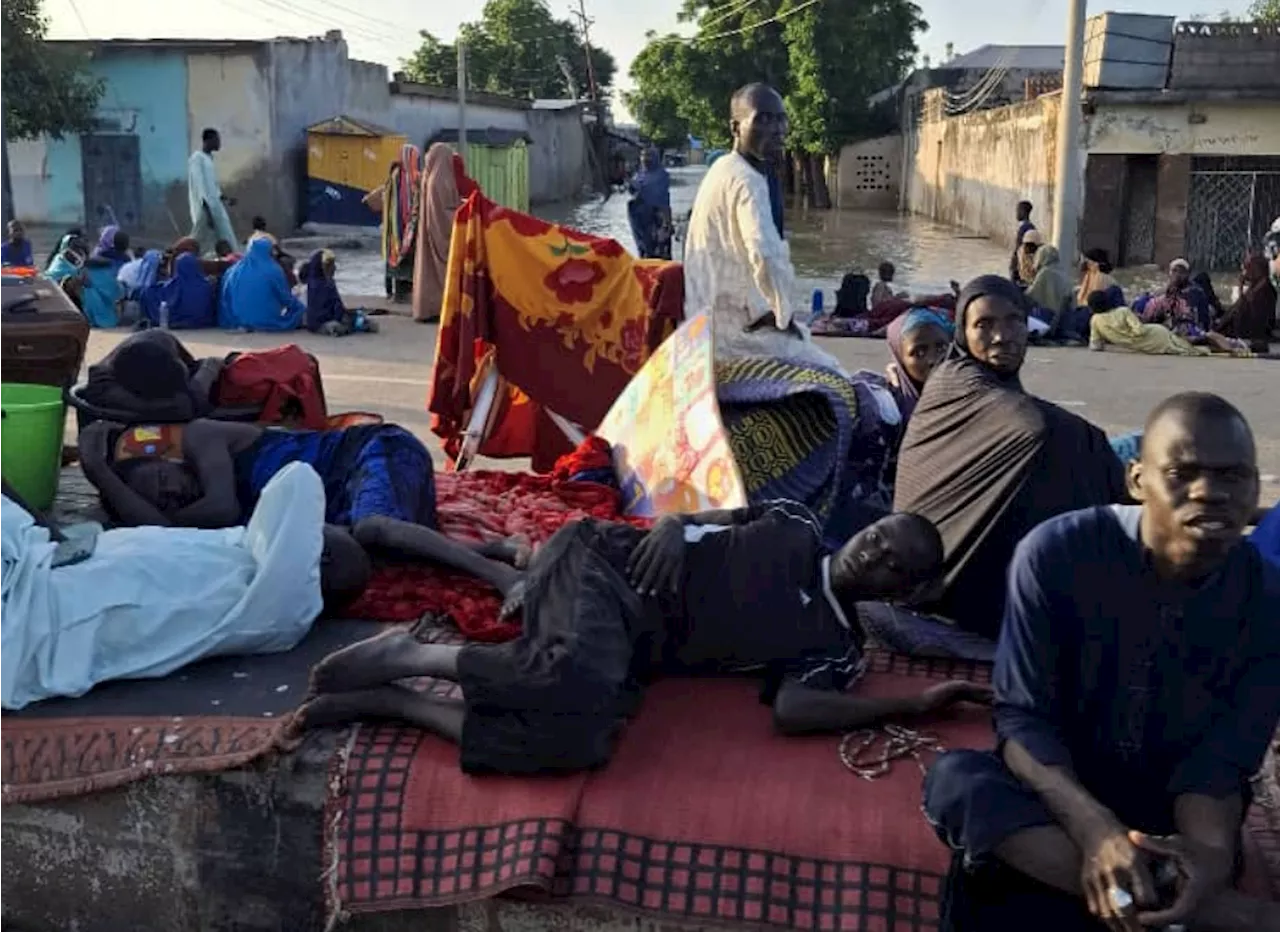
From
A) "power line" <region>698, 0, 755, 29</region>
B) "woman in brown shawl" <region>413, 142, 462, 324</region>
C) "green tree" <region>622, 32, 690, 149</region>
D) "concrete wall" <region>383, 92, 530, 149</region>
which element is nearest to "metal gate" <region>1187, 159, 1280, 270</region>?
"woman in brown shawl" <region>413, 142, 462, 324</region>

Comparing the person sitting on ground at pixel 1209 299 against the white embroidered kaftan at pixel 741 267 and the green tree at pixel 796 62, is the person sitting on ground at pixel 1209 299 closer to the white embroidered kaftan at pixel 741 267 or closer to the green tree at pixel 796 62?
the white embroidered kaftan at pixel 741 267

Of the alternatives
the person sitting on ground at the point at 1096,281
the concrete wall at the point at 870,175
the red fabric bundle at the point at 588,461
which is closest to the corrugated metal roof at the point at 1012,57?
the concrete wall at the point at 870,175

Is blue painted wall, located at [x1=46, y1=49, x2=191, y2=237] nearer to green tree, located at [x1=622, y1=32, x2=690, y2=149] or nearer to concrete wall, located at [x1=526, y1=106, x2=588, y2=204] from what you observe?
concrete wall, located at [x1=526, y1=106, x2=588, y2=204]

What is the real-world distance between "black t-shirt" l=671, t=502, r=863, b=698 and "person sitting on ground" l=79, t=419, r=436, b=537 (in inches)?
54.2

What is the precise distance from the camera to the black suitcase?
17.8 ft

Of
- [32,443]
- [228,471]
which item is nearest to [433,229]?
[32,443]

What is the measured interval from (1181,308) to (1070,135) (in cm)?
275

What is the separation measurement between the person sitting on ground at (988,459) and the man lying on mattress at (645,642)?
38 cm

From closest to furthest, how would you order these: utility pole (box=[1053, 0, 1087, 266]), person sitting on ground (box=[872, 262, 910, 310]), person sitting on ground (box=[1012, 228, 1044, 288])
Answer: person sitting on ground (box=[872, 262, 910, 310]) → person sitting on ground (box=[1012, 228, 1044, 288]) → utility pole (box=[1053, 0, 1087, 266])

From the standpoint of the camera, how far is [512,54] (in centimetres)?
5353

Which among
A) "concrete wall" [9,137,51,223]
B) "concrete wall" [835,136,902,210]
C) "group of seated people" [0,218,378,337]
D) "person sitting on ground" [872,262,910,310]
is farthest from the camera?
"concrete wall" [835,136,902,210]

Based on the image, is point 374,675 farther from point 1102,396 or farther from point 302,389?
point 1102,396

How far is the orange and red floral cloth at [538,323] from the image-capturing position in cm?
655

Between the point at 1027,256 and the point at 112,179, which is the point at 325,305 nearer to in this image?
the point at 1027,256
